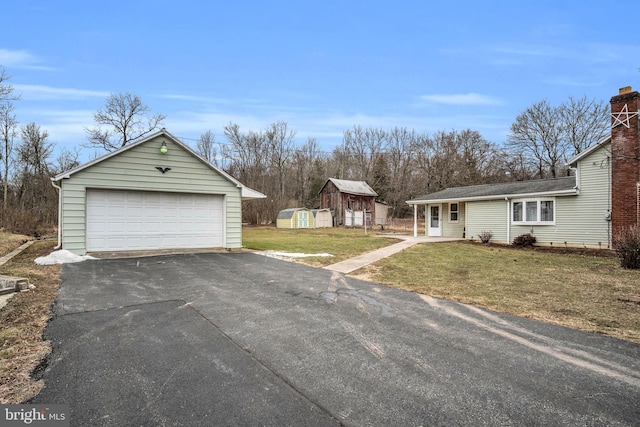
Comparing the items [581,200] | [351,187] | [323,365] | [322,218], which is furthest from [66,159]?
[581,200]

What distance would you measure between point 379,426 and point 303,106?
107ft

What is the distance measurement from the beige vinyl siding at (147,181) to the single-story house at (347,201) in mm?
23039

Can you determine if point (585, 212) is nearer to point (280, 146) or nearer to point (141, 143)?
point (141, 143)

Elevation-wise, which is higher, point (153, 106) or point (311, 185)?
point (153, 106)

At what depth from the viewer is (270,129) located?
45219mm

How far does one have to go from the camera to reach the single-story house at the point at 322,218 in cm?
3428

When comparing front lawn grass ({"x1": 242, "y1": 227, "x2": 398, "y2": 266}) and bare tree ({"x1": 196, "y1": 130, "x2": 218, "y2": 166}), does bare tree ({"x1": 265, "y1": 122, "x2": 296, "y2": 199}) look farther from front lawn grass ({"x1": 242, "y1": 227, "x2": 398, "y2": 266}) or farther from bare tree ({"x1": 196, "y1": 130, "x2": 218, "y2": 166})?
front lawn grass ({"x1": 242, "y1": 227, "x2": 398, "y2": 266})

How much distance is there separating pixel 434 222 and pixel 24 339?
20.4 metres

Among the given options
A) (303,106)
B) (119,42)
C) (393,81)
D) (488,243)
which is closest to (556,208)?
(488,243)

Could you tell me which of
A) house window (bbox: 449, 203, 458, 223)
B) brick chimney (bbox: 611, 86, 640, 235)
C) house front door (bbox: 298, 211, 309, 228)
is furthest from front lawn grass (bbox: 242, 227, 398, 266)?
house front door (bbox: 298, 211, 309, 228)

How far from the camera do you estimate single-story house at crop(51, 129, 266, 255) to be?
10609mm

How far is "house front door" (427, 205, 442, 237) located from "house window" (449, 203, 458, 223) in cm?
69

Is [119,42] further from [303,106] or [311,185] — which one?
[311,185]

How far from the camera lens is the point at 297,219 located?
33.6 meters
